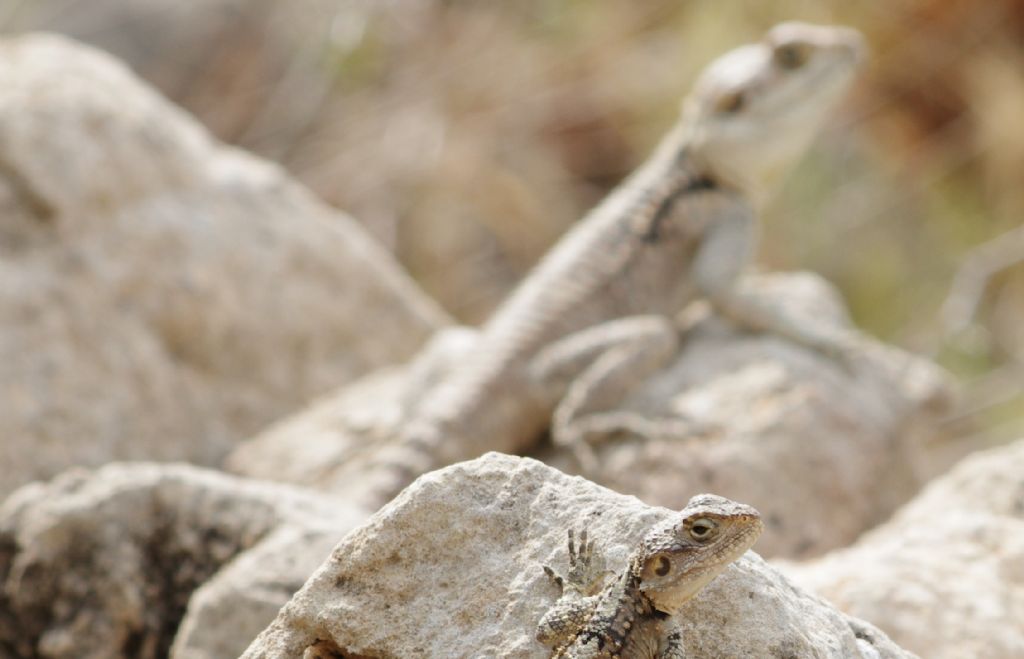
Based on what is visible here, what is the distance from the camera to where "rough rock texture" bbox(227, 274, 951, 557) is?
406 cm

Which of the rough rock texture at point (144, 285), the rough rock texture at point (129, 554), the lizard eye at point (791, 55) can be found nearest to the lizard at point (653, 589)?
the rough rock texture at point (129, 554)

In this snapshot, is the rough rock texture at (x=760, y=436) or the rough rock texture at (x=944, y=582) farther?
the rough rock texture at (x=760, y=436)

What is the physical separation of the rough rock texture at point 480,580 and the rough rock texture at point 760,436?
6.02 ft

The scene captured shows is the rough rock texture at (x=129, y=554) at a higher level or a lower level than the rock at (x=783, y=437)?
lower

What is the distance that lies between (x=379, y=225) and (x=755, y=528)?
23.1 feet

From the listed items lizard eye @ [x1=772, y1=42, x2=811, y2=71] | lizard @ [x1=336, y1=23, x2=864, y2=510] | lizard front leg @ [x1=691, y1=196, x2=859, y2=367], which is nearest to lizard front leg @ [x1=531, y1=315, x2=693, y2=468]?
lizard @ [x1=336, y1=23, x2=864, y2=510]

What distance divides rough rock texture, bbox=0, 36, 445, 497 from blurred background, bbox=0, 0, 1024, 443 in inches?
124

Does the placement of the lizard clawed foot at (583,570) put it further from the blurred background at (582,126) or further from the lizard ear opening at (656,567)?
the blurred background at (582,126)

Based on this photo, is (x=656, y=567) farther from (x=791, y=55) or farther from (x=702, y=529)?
(x=791, y=55)

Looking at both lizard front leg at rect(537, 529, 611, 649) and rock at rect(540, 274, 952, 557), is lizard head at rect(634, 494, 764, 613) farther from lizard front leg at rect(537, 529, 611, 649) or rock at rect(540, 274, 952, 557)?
rock at rect(540, 274, 952, 557)

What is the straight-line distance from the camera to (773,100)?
4.86 meters

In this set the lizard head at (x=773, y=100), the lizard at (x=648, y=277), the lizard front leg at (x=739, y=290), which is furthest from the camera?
the lizard head at (x=773, y=100)

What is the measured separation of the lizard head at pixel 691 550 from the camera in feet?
6.47

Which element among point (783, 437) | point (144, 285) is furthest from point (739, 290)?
point (144, 285)
